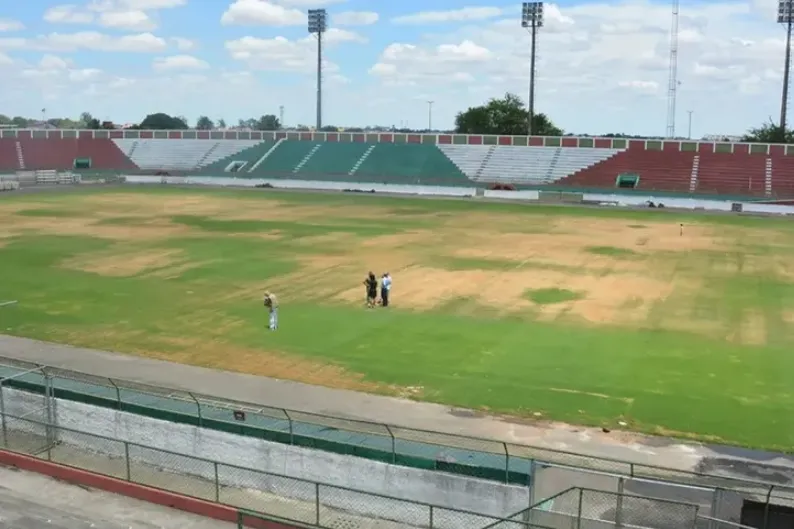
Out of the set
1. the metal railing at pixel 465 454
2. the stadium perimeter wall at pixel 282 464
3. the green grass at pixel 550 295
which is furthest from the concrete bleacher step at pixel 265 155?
the stadium perimeter wall at pixel 282 464

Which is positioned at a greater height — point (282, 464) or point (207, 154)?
point (207, 154)

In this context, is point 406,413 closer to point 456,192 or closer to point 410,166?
point 456,192

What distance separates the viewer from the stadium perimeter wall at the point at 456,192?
67594mm

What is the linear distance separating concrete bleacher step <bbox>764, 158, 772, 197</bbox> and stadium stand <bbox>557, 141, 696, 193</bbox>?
699 centimetres

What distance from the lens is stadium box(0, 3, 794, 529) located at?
13.2 meters

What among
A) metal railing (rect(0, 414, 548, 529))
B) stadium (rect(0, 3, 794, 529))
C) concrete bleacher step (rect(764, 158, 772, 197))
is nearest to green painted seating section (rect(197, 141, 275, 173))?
stadium (rect(0, 3, 794, 529))

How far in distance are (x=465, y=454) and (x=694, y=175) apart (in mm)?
71120

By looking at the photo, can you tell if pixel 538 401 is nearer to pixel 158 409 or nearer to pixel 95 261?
pixel 158 409

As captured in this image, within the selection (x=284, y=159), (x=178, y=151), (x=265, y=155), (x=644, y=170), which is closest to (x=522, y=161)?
(x=644, y=170)

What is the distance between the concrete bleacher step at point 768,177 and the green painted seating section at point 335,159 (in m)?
44.3

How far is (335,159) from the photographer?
95250 millimetres

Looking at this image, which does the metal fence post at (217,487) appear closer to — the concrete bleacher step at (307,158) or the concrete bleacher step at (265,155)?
the concrete bleacher step at (307,158)

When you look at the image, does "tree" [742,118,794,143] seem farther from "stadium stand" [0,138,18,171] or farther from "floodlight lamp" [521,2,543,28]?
"stadium stand" [0,138,18,171]

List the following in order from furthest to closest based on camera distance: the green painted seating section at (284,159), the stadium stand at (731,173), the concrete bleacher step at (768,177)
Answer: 1. the green painted seating section at (284,159)
2. the stadium stand at (731,173)
3. the concrete bleacher step at (768,177)
